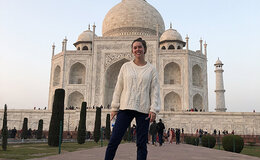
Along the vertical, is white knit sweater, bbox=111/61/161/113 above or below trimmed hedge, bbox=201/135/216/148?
above

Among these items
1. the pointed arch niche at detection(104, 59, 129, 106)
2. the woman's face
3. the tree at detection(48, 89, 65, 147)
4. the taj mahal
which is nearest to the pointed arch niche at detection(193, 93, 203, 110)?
the taj mahal

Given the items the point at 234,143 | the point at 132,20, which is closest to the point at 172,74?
the point at 132,20

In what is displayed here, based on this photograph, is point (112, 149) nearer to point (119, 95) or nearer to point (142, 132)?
point (142, 132)

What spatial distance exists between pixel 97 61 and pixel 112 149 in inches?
1018

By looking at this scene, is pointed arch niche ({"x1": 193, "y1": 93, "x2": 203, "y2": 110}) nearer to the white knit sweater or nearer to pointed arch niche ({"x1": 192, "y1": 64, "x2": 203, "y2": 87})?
pointed arch niche ({"x1": 192, "y1": 64, "x2": 203, "y2": 87})

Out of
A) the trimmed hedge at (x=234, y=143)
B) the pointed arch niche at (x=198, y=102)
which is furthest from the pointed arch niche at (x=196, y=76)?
the trimmed hedge at (x=234, y=143)

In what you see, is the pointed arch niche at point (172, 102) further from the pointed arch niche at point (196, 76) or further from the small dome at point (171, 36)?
the small dome at point (171, 36)

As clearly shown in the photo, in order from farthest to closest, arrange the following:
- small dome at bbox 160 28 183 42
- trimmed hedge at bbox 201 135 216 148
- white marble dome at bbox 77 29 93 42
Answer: white marble dome at bbox 77 29 93 42 < small dome at bbox 160 28 183 42 < trimmed hedge at bbox 201 135 216 148

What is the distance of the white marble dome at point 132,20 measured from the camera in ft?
105

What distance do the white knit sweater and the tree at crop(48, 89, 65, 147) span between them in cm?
689

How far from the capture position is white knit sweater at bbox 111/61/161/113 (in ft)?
8.71

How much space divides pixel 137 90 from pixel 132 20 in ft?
99.8

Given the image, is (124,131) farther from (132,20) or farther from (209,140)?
(132,20)

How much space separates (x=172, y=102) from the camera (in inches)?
1104
